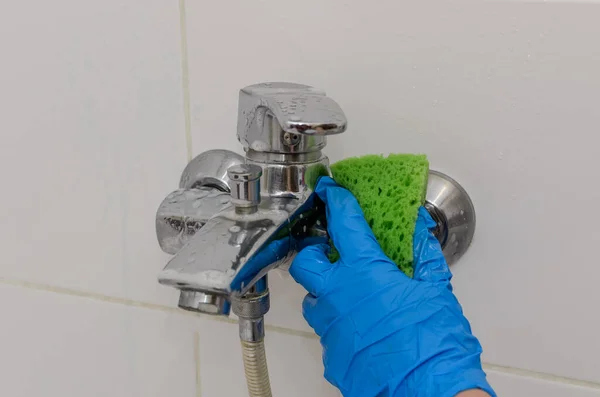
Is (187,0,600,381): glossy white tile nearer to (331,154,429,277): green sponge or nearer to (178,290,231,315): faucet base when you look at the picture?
(331,154,429,277): green sponge

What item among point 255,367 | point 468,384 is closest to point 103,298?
point 255,367

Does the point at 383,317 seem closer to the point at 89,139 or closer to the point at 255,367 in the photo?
the point at 255,367

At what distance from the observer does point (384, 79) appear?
407 mm

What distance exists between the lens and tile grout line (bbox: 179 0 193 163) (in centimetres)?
44

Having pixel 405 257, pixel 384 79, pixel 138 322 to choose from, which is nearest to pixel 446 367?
pixel 405 257

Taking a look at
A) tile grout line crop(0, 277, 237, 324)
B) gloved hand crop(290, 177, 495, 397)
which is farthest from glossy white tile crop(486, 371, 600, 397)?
tile grout line crop(0, 277, 237, 324)

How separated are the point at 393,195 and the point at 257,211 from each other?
0.09 m

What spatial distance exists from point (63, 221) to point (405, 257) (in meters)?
0.31

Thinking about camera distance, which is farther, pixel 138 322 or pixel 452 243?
pixel 138 322

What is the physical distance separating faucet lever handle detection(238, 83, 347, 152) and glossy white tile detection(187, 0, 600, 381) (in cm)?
5

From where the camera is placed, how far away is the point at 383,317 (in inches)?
13.4

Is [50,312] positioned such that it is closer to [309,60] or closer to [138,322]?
[138,322]

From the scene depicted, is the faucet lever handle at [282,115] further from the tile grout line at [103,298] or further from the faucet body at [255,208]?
the tile grout line at [103,298]

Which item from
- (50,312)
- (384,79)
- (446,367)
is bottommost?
(50,312)
